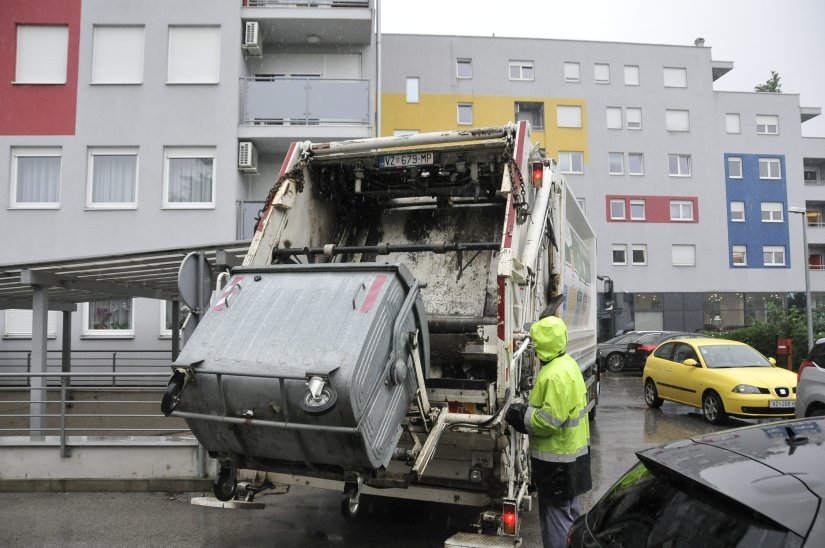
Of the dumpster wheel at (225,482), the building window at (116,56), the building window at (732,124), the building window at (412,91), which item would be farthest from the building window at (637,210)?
the dumpster wheel at (225,482)

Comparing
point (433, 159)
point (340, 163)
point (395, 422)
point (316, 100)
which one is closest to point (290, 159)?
point (340, 163)

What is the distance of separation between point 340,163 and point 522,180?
184 cm

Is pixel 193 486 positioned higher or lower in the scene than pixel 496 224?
lower

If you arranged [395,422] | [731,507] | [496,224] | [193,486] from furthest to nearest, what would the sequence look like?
[193,486], [496,224], [395,422], [731,507]

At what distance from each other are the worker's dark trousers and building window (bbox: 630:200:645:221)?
34.2 meters

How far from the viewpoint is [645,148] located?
121 ft

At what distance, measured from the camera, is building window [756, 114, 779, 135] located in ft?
128

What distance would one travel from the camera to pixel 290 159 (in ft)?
20.0

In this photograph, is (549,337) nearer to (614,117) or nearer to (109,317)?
(109,317)

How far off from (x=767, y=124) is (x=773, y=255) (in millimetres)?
7262

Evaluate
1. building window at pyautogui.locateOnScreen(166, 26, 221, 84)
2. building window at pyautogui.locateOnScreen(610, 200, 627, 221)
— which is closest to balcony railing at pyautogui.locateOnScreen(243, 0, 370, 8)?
building window at pyautogui.locateOnScreen(166, 26, 221, 84)

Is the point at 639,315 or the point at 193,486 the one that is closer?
the point at 193,486

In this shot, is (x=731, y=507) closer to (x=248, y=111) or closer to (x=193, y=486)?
(x=193, y=486)

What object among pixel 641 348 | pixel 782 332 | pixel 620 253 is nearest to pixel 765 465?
pixel 641 348
